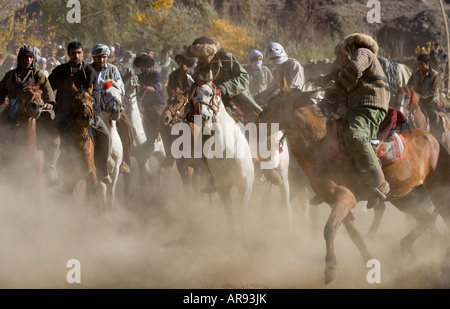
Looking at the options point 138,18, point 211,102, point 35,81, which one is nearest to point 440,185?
point 211,102

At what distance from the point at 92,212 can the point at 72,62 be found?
86.8 inches

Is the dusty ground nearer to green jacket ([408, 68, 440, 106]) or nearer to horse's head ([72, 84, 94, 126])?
horse's head ([72, 84, 94, 126])

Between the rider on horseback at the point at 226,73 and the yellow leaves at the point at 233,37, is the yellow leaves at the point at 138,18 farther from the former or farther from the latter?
the rider on horseback at the point at 226,73

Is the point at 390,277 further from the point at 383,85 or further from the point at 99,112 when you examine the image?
the point at 99,112

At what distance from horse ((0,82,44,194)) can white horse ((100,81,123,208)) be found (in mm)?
1026

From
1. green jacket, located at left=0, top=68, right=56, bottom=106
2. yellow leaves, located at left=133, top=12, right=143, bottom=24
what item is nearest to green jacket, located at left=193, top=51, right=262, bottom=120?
green jacket, located at left=0, top=68, right=56, bottom=106

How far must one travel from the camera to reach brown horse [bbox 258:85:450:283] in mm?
7801

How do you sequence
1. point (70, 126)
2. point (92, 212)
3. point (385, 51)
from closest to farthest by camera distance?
point (70, 126) < point (92, 212) < point (385, 51)

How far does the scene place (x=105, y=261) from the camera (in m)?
8.89

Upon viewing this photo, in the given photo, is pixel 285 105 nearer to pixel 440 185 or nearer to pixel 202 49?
pixel 202 49

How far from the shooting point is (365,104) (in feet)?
25.9

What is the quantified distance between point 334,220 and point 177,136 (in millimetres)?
5170

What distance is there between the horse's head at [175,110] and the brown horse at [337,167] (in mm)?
3060

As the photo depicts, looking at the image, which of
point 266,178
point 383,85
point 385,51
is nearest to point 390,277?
point 383,85
